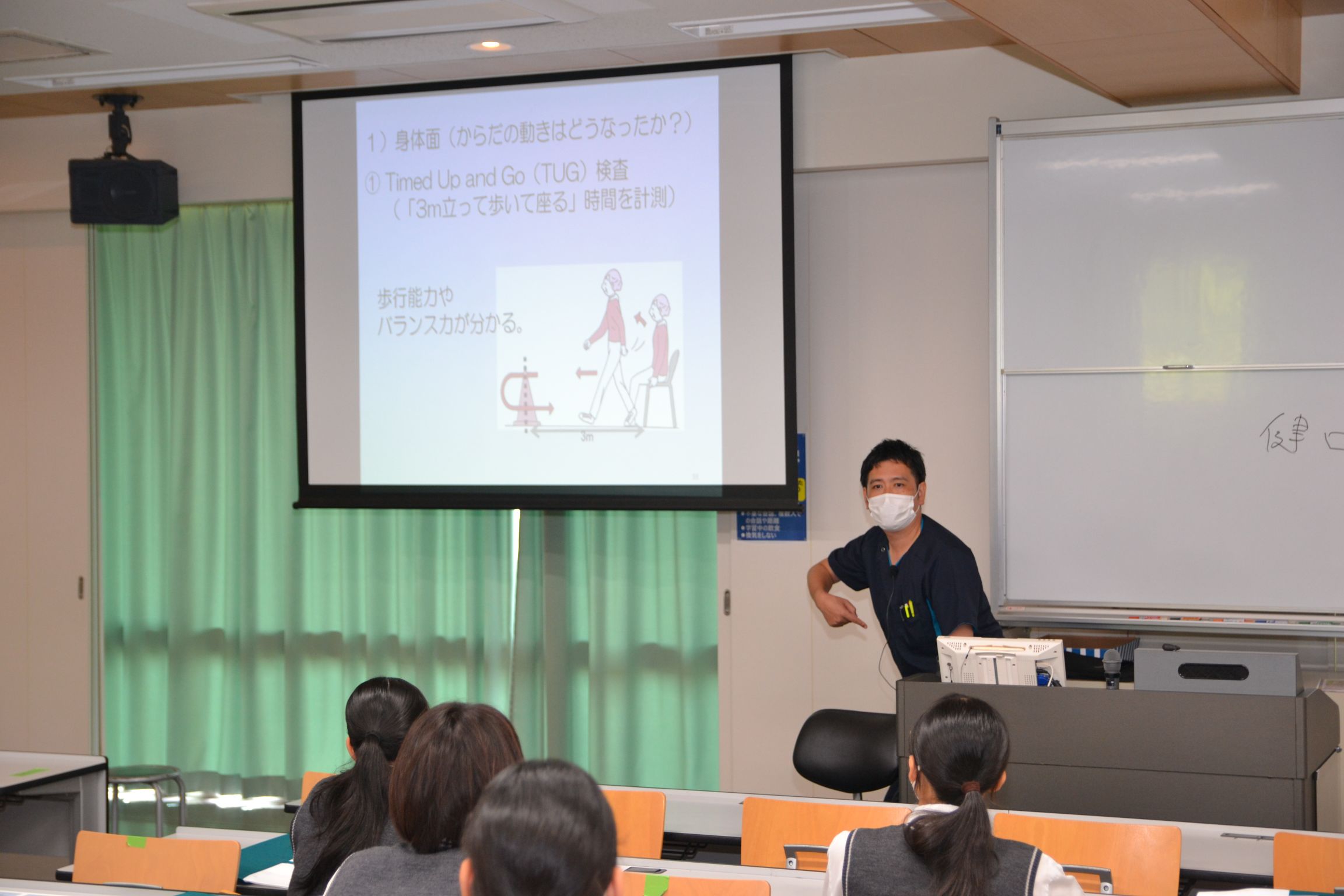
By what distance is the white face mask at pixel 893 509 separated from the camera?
3.77m

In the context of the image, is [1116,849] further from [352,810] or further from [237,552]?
[237,552]

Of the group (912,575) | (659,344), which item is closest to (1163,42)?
(912,575)

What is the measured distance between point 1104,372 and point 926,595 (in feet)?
3.76

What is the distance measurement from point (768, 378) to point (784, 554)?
0.69 m

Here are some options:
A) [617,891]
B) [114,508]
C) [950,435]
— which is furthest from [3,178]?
[617,891]

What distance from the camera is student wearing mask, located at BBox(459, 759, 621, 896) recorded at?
1.22 metres

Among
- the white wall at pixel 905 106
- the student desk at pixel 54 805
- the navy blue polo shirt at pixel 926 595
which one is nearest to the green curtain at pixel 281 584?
the white wall at pixel 905 106

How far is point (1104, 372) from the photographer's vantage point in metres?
4.37

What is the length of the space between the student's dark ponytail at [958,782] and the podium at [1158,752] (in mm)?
940

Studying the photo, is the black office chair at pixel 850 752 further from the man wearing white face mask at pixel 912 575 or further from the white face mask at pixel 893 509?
the white face mask at pixel 893 509

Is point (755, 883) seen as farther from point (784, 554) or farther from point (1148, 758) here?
point (784, 554)

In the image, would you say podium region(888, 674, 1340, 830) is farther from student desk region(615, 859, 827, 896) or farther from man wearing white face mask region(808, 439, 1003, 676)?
student desk region(615, 859, 827, 896)

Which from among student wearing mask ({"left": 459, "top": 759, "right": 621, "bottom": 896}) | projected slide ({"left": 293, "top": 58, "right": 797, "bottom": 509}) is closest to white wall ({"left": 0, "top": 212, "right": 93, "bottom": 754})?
projected slide ({"left": 293, "top": 58, "right": 797, "bottom": 509})

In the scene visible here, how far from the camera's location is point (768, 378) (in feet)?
15.8
